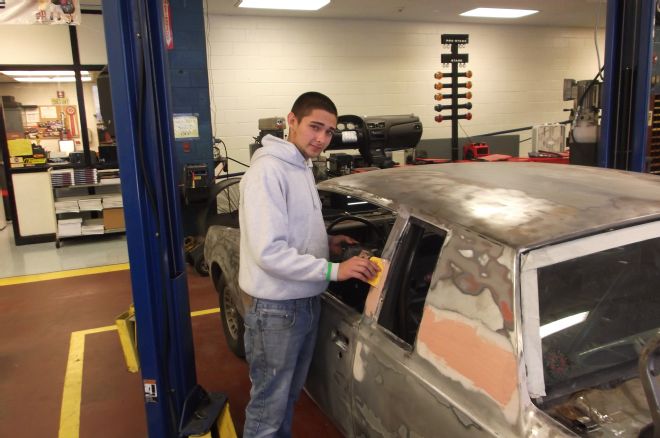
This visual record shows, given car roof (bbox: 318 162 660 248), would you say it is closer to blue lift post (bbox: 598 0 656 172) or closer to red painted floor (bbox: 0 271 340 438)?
Answer: red painted floor (bbox: 0 271 340 438)

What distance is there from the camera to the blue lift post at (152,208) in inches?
76.9

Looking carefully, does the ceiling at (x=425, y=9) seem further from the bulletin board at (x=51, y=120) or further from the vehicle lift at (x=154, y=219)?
the bulletin board at (x=51, y=120)

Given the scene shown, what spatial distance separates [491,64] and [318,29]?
12.2 feet

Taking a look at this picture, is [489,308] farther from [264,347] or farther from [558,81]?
[558,81]

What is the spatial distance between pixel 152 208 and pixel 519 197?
142 cm

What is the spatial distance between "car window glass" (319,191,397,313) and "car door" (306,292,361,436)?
9 cm

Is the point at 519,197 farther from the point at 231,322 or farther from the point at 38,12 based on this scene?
the point at 38,12

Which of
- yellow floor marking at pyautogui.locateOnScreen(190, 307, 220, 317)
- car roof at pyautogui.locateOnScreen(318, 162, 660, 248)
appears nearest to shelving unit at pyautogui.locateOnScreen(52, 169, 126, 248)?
yellow floor marking at pyautogui.locateOnScreen(190, 307, 220, 317)

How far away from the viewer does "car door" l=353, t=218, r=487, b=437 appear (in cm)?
149

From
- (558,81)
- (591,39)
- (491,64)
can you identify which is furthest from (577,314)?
(591,39)

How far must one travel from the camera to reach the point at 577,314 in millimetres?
1740

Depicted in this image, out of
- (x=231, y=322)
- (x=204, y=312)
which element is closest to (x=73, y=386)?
(x=231, y=322)

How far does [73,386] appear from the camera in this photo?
332 centimetres

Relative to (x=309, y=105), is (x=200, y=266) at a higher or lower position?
lower
